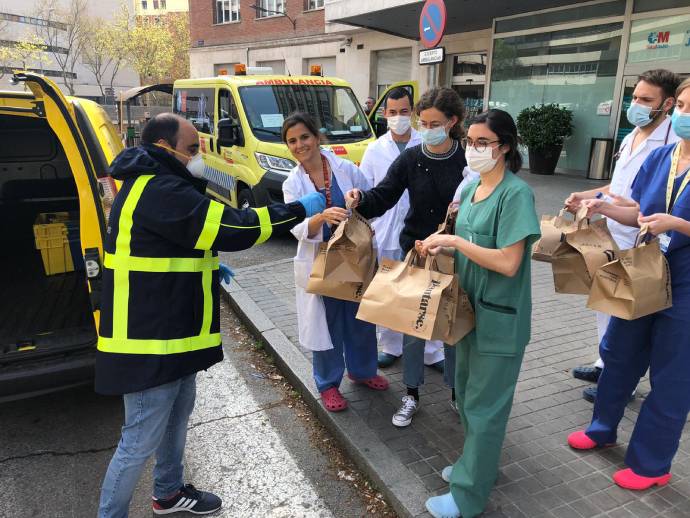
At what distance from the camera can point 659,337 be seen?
2414 mm

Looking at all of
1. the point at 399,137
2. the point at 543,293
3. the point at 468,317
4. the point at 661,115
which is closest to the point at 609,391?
the point at 468,317

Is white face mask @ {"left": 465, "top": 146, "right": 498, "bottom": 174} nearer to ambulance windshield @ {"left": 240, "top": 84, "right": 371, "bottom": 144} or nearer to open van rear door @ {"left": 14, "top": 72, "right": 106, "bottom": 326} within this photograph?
open van rear door @ {"left": 14, "top": 72, "right": 106, "bottom": 326}

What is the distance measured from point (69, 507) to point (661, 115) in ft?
12.4

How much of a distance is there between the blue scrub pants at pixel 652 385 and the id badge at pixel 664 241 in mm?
309

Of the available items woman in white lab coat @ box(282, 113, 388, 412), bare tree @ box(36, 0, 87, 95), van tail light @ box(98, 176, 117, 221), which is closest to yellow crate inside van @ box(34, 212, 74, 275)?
van tail light @ box(98, 176, 117, 221)

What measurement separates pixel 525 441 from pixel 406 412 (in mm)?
684

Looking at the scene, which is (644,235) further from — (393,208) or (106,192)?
(106,192)

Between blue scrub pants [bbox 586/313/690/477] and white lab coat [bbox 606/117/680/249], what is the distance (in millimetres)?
657

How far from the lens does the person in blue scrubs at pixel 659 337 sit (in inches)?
90.3

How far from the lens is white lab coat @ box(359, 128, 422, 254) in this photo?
11.5 ft

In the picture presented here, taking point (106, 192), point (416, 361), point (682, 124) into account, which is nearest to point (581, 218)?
point (682, 124)

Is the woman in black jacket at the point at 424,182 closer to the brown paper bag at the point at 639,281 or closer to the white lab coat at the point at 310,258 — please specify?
the white lab coat at the point at 310,258

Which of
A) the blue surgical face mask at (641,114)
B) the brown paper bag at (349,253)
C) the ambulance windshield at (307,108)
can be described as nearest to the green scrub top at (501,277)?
the brown paper bag at (349,253)

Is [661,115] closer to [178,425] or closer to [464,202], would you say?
[464,202]
